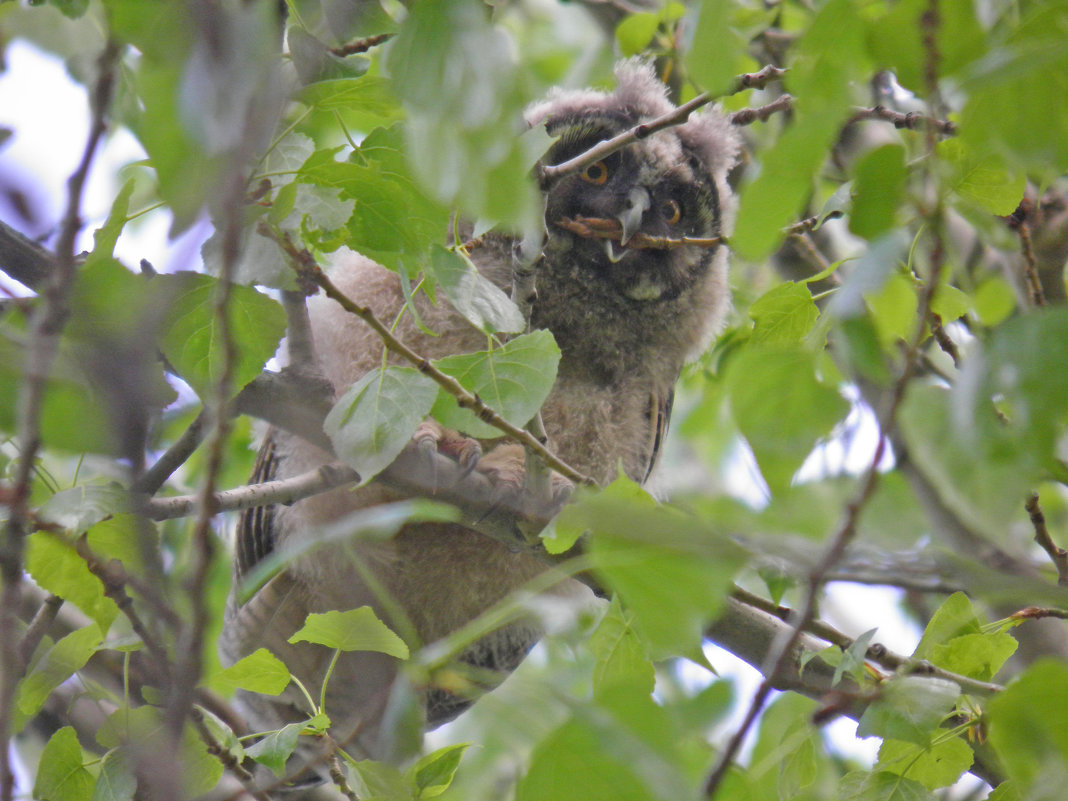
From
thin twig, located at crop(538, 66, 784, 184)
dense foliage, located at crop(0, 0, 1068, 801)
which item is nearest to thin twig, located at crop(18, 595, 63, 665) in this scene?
dense foliage, located at crop(0, 0, 1068, 801)

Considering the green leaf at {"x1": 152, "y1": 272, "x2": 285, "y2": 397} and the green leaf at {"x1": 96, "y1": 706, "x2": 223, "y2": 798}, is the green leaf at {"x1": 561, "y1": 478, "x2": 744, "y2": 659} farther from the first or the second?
the green leaf at {"x1": 96, "y1": 706, "x2": 223, "y2": 798}

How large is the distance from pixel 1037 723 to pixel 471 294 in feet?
2.54

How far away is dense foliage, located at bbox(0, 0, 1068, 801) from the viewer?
712 millimetres

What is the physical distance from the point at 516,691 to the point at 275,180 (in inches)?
36.3

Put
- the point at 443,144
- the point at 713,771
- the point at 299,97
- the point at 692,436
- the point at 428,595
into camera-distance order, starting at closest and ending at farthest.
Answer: the point at 443,144
the point at 713,771
the point at 299,97
the point at 428,595
the point at 692,436

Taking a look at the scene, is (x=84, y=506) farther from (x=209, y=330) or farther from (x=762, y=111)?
(x=762, y=111)

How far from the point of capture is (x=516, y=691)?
2.61 feet

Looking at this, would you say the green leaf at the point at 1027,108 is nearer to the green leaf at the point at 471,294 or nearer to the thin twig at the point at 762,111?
the green leaf at the point at 471,294

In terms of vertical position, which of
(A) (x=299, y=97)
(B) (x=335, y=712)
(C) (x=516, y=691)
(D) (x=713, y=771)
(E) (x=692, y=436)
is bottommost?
(E) (x=692, y=436)

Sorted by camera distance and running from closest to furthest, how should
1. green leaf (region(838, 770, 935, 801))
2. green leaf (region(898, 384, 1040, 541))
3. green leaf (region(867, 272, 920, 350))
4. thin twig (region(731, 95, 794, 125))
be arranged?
green leaf (region(898, 384, 1040, 541)) < green leaf (region(867, 272, 920, 350)) < green leaf (region(838, 770, 935, 801)) < thin twig (region(731, 95, 794, 125))

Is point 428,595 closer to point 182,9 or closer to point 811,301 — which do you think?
point 811,301

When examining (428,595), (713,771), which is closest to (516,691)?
(713,771)

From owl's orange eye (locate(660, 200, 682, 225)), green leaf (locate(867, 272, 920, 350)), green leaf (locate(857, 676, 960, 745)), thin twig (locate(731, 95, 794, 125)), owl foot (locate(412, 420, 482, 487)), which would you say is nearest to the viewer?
green leaf (locate(867, 272, 920, 350))

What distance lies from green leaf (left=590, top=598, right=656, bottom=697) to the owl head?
3.45ft
